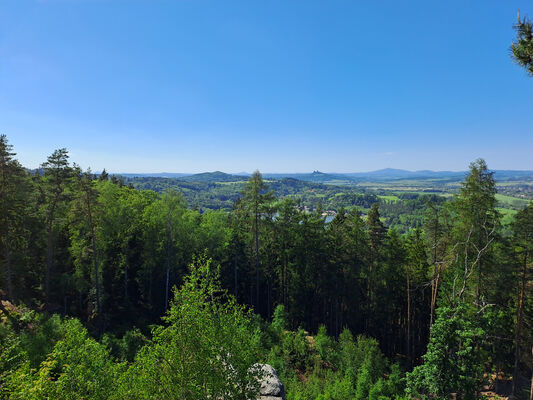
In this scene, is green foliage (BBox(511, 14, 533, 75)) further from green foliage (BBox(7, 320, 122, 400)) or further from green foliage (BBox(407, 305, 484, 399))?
green foliage (BBox(7, 320, 122, 400))

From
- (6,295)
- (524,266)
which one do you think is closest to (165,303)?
(6,295)

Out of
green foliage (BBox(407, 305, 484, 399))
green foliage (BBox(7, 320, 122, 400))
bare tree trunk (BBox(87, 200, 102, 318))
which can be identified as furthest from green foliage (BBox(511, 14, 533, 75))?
bare tree trunk (BBox(87, 200, 102, 318))

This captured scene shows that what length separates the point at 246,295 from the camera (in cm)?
3775

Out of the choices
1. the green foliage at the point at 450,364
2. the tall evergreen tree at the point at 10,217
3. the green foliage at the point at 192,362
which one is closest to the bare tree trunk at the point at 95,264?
the tall evergreen tree at the point at 10,217

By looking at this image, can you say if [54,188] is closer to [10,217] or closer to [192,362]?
[10,217]

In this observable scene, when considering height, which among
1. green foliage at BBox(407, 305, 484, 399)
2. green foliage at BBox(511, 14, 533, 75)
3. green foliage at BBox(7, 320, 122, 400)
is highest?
green foliage at BBox(511, 14, 533, 75)

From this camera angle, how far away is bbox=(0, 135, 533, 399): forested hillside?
914cm

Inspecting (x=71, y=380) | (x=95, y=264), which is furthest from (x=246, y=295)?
(x=71, y=380)

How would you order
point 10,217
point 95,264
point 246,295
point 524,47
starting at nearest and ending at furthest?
point 524,47
point 10,217
point 95,264
point 246,295

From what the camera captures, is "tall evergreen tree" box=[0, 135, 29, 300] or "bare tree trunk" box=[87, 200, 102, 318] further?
"bare tree trunk" box=[87, 200, 102, 318]

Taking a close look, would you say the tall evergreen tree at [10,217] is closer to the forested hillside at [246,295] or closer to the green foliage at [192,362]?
the forested hillside at [246,295]

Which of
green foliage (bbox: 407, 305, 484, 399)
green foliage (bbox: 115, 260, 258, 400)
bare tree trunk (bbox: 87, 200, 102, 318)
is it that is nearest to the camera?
green foliage (bbox: 115, 260, 258, 400)

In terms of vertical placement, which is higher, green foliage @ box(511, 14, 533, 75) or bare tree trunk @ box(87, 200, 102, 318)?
green foliage @ box(511, 14, 533, 75)

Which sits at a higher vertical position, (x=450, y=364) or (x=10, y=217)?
(x=10, y=217)
